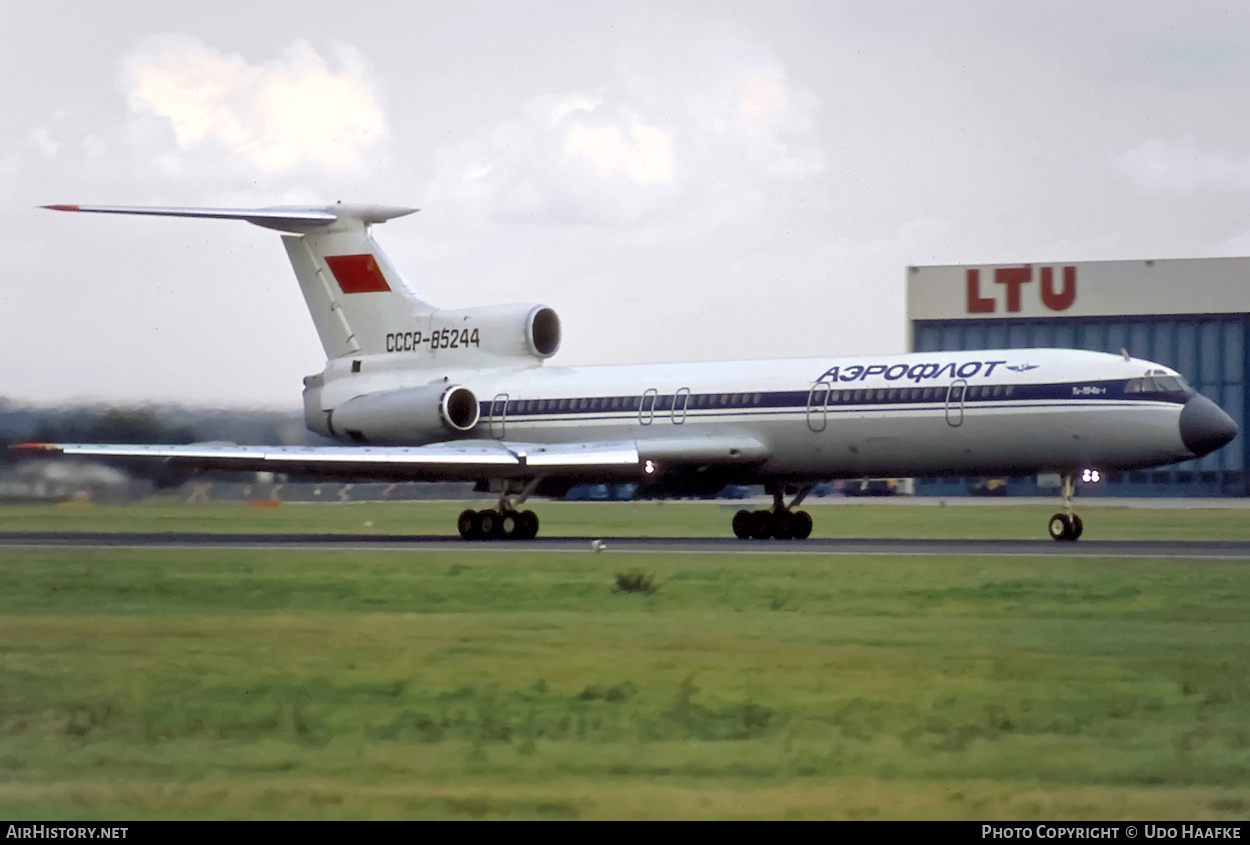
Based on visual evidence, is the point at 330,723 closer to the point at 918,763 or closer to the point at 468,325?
the point at 918,763

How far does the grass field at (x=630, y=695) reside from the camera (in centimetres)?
898

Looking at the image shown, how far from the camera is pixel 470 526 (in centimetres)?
3522

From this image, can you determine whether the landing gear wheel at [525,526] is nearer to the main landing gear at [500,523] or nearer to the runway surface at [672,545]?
the main landing gear at [500,523]

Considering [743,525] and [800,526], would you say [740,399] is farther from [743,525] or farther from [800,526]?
[800,526]

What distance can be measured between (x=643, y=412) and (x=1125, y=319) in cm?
5033

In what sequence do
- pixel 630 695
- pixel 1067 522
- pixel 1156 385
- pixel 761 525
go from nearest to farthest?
1. pixel 630 695
2. pixel 1156 385
3. pixel 1067 522
4. pixel 761 525

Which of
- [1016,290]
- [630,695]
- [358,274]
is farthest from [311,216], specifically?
[1016,290]

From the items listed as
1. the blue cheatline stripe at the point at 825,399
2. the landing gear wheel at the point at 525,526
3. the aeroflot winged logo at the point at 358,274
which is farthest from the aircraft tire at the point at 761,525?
the aeroflot winged logo at the point at 358,274

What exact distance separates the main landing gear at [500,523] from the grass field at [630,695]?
11775 millimetres

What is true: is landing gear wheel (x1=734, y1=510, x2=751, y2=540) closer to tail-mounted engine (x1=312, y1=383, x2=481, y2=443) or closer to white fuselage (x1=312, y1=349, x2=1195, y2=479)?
white fuselage (x1=312, y1=349, x2=1195, y2=479)

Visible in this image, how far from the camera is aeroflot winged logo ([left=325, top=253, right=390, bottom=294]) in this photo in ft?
131

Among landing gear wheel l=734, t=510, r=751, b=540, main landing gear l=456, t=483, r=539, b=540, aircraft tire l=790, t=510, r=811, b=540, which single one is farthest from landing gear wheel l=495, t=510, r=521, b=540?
aircraft tire l=790, t=510, r=811, b=540

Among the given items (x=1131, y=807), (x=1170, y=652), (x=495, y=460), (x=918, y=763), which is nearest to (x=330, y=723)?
(x=918, y=763)

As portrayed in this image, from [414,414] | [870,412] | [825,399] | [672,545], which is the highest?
[414,414]
